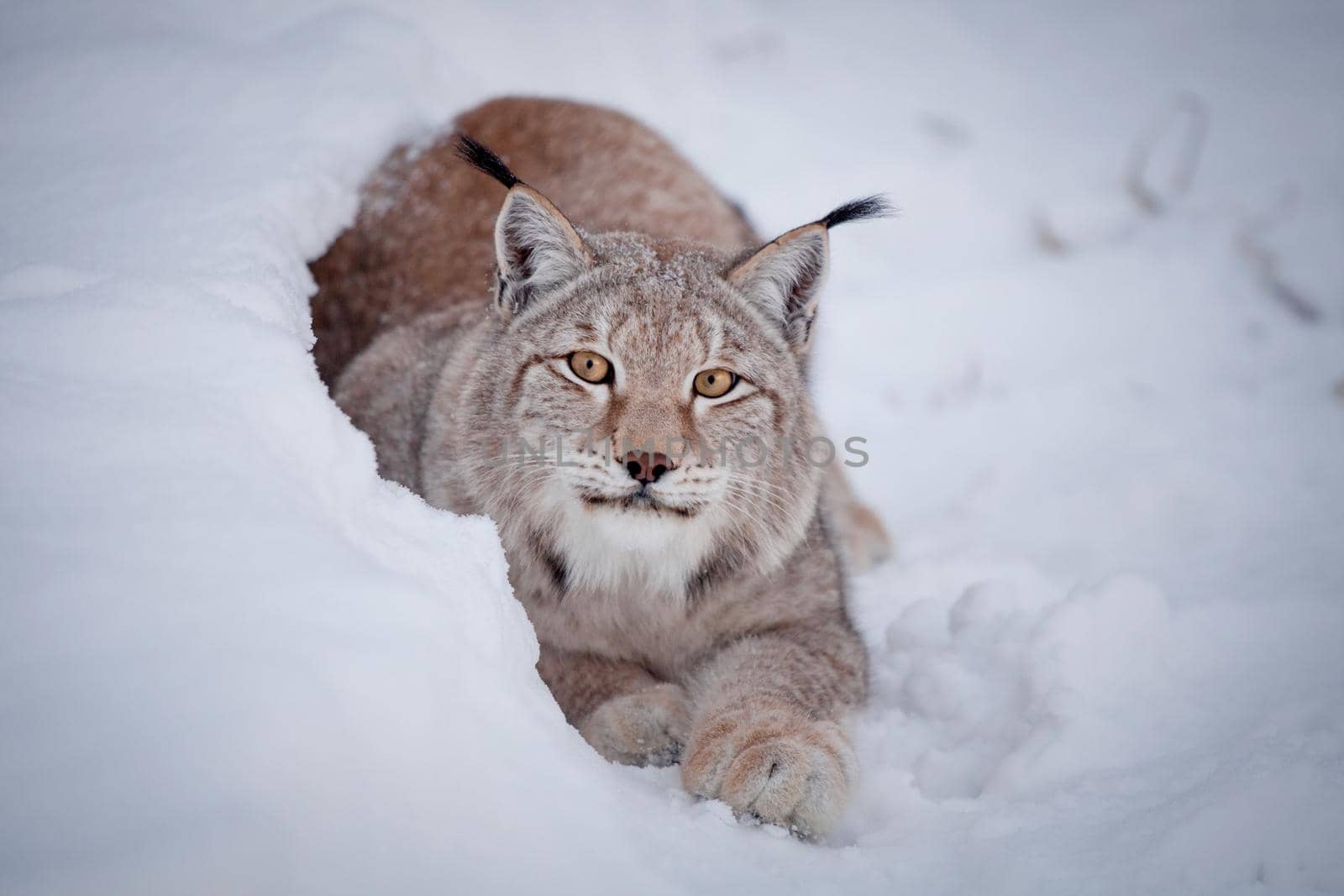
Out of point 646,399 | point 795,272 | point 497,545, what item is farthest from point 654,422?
point 795,272

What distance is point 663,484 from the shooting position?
253 cm

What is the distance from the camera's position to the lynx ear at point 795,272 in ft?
9.54

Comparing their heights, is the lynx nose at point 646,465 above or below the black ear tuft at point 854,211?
below

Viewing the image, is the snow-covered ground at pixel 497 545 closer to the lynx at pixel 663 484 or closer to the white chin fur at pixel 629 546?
the lynx at pixel 663 484

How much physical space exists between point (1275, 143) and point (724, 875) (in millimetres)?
7679

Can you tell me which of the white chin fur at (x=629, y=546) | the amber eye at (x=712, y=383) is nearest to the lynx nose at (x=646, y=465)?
the white chin fur at (x=629, y=546)

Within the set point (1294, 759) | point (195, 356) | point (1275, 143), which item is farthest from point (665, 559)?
point (1275, 143)

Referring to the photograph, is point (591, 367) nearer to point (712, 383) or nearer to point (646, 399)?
point (646, 399)

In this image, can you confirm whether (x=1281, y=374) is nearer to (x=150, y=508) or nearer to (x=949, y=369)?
(x=949, y=369)

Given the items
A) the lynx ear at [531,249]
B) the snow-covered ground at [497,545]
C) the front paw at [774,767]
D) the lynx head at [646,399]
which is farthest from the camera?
the lynx ear at [531,249]

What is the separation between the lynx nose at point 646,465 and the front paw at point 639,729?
2.15 ft

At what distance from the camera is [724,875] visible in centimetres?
197

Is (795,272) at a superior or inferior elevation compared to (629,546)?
superior

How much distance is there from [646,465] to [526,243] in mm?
907
